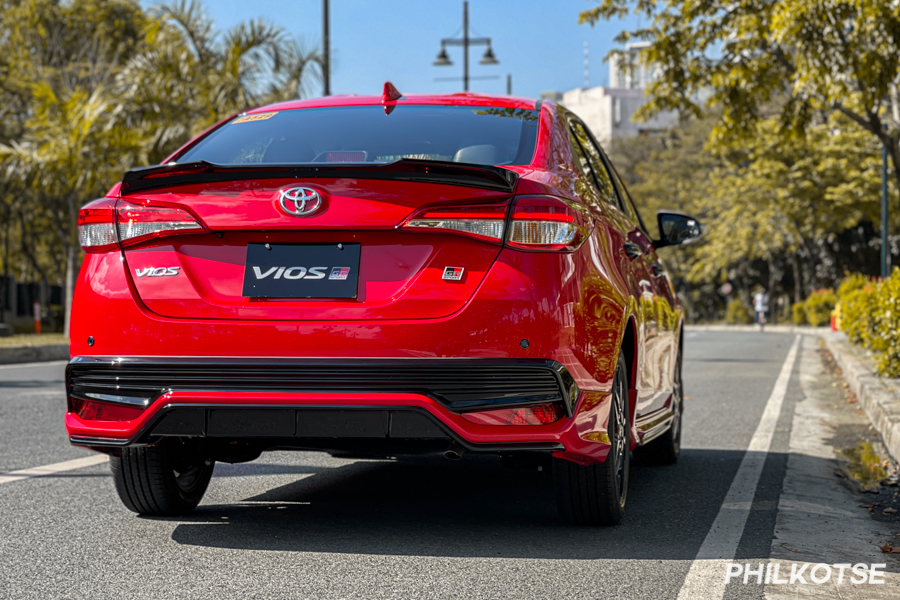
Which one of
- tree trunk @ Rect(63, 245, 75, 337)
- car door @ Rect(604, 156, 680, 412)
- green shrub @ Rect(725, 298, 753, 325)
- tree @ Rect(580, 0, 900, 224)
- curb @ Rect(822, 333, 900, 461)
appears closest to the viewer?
car door @ Rect(604, 156, 680, 412)

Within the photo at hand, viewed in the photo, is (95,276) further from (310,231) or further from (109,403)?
(310,231)

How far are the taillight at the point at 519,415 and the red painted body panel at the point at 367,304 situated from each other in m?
0.03

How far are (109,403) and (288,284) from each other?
0.79m

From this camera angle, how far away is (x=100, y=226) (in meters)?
4.22

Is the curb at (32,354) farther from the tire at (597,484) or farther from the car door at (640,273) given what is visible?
the tire at (597,484)

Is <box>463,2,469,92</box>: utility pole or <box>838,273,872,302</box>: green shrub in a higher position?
<box>463,2,469,92</box>: utility pole

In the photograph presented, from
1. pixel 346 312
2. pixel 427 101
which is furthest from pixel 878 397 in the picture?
pixel 346 312


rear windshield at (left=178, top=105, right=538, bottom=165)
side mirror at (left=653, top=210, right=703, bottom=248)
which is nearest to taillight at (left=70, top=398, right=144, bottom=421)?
rear windshield at (left=178, top=105, right=538, bottom=165)

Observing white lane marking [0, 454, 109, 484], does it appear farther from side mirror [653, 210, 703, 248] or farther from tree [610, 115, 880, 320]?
tree [610, 115, 880, 320]

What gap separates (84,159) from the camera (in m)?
21.6

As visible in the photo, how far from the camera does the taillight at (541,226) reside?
400cm

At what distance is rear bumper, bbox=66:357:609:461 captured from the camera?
3.91 meters

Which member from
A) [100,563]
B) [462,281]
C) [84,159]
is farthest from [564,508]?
[84,159]

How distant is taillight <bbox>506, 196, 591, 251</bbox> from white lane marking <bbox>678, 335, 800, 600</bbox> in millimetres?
1218
